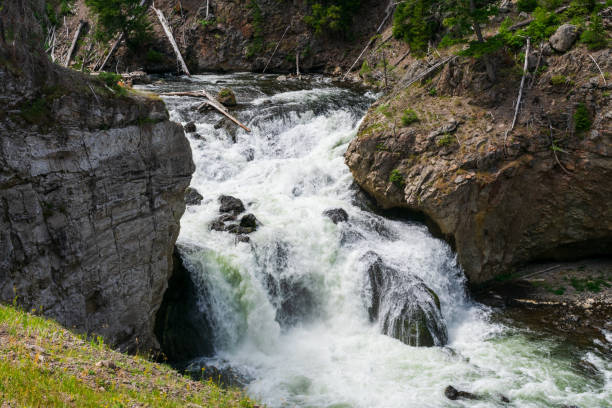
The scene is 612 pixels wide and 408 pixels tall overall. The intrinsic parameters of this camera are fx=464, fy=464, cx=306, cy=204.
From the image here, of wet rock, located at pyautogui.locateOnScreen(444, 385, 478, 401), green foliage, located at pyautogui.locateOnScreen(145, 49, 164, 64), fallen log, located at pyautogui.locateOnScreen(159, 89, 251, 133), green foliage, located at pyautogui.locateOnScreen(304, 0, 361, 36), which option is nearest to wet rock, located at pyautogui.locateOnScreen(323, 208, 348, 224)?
wet rock, located at pyautogui.locateOnScreen(444, 385, 478, 401)

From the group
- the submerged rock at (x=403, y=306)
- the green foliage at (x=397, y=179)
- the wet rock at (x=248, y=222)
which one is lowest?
the submerged rock at (x=403, y=306)

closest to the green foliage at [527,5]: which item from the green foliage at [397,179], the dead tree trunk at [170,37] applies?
the green foliage at [397,179]

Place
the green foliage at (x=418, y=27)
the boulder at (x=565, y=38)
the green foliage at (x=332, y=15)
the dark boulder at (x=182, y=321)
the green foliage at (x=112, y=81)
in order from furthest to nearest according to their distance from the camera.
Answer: the green foliage at (x=332, y=15)
the green foliage at (x=418, y=27)
the boulder at (x=565, y=38)
the dark boulder at (x=182, y=321)
the green foliage at (x=112, y=81)

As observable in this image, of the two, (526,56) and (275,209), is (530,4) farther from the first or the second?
(275,209)

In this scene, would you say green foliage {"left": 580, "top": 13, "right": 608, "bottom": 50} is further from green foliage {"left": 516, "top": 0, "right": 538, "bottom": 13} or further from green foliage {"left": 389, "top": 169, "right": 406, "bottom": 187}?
green foliage {"left": 389, "top": 169, "right": 406, "bottom": 187}

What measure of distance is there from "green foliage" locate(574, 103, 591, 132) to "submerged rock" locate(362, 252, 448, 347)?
23.5ft

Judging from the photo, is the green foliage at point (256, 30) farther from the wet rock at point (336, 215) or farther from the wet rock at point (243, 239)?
the wet rock at point (243, 239)

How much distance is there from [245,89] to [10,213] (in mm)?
20354

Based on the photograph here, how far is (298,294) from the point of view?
1416 cm

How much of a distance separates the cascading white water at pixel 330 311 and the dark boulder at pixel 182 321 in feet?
0.83

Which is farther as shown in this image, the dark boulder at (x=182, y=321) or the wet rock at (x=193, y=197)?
A: the wet rock at (x=193, y=197)

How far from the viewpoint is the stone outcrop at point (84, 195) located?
Answer: 8.55 meters

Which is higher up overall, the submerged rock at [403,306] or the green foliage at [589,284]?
the green foliage at [589,284]

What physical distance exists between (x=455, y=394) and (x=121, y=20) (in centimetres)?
3166
